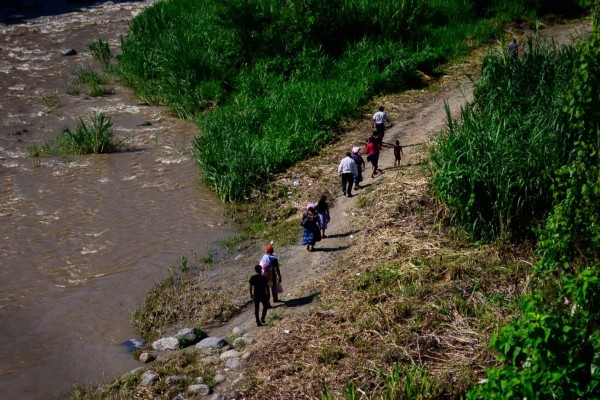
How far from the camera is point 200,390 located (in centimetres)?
975

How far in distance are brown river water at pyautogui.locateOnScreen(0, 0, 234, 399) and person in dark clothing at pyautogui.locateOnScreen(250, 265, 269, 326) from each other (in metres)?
1.95

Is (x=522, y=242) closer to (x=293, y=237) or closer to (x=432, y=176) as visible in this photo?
(x=432, y=176)

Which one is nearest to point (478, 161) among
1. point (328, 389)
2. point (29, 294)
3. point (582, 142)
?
point (582, 142)

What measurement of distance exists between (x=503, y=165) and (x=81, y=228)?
8.44m

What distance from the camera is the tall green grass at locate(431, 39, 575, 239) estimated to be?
11.5m

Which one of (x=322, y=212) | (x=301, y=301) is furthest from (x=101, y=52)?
(x=301, y=301)

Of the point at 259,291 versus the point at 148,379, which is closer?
the point at 148,379

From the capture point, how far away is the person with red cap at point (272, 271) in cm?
1154

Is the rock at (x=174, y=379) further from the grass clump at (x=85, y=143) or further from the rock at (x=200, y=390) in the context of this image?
the grass clump at (x=85, y=143)

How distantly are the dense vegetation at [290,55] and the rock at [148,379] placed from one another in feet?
26.8

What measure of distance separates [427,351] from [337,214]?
5.28m

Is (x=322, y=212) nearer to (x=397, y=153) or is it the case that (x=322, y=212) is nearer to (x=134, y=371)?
(x=397, y=153)

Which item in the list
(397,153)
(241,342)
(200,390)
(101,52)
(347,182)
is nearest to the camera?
(200,390)

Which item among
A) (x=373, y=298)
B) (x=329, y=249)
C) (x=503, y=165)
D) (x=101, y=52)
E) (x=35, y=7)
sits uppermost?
(x=35, y=7)
